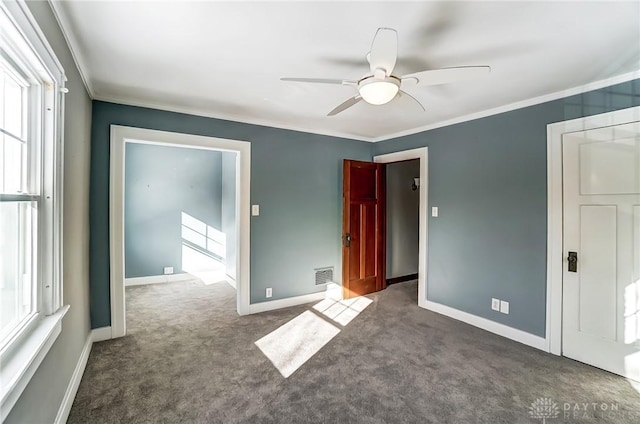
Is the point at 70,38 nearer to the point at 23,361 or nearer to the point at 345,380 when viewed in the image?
the point at 23,361

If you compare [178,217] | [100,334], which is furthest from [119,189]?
[178,217]

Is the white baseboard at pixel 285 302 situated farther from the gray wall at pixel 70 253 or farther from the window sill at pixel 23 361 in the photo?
the window sill at pixel 23 361

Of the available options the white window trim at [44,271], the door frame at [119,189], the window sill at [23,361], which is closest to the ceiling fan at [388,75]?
the white window trim at [44,271]

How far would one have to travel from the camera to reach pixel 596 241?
8.32 ft

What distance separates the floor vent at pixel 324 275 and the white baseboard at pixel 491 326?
132 centimetres

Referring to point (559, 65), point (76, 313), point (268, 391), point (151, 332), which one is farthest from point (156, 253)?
point (559, 65)

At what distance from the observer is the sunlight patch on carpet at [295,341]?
254cm

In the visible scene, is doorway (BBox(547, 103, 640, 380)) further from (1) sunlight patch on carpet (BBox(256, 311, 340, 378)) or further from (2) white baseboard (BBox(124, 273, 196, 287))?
(2) white baseboard (BBox(124, 273, 196, 287))

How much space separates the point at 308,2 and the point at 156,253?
15.8ft

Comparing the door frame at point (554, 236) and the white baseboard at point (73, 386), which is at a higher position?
the door frame at point (554, 236)

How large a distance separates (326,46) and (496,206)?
95.8 inches

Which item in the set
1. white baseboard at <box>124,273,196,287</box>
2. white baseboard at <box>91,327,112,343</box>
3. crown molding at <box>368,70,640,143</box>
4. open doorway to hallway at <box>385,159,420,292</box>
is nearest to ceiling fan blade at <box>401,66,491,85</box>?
crown molding at <box>368,70,640,143</box>

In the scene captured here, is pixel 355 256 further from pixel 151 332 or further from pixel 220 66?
pixel 220 66

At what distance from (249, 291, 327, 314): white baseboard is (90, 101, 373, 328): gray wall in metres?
0.06
